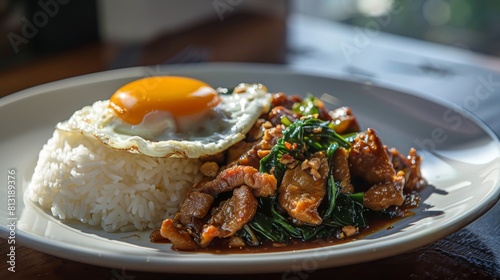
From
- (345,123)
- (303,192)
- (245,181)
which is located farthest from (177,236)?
(345,123)

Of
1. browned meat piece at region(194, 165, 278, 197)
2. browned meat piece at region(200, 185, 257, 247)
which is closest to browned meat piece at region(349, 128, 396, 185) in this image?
browned meat piece at region(194, 165, 278, 197)

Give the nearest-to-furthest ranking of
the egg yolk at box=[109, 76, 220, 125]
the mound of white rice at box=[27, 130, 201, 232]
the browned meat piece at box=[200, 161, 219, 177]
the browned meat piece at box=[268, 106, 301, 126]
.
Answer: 1. the mound of white rice at box=[27, 130, 201, 232]
2. the browned meat piece at box=[200, 161, 219, 177]
3. the egg yolk at box=[109, 76, 220, 125]
4. the browned meat piece at box=[268, 106, 301, 126]

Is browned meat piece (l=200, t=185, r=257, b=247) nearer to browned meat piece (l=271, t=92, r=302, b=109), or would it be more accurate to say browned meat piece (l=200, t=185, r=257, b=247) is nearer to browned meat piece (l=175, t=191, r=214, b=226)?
browned meat piece (l=175, t=191, r=214, b=226)

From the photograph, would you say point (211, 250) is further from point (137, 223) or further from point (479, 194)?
point (479, 194)

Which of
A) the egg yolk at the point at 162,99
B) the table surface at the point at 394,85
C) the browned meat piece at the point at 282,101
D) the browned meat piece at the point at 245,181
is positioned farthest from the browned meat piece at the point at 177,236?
the browned meat piece at the point at 282,101

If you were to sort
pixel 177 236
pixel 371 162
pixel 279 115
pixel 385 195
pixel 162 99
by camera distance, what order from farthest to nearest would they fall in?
pixel 279 115 < pixel 162 99 < pixel 371 162 < pixel 385 195 < pixel 177 236

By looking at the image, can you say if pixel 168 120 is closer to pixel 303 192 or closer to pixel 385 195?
pixel 303 192

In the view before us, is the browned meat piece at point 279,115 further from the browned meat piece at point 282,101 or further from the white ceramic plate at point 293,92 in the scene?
the white ceramic plate at point 293,92
